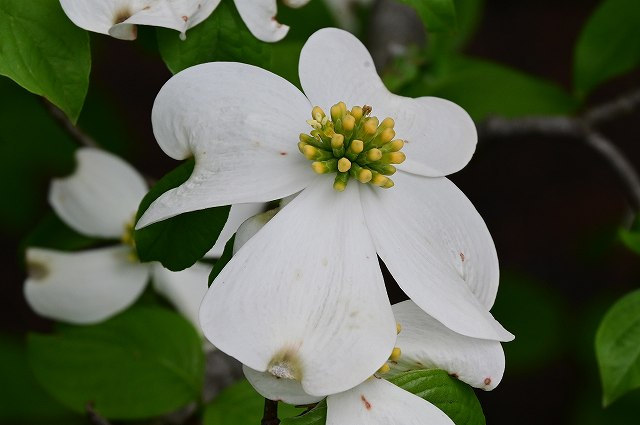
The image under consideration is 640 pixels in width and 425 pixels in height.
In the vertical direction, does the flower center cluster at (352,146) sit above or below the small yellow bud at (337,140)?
below

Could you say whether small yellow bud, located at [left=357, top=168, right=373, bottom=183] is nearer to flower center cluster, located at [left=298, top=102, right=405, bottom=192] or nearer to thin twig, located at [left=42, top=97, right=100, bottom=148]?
flower center cluster, located at [left=298, top=102, right=405, bottom=192]

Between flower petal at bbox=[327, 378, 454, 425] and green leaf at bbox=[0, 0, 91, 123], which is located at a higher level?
green leaf at bbox=[0, 0, 91, 123]

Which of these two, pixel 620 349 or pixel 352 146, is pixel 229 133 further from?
pixel 620 349

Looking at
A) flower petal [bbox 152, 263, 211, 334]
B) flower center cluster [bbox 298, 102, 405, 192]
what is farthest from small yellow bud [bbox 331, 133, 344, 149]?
flower petal [bbox 152, 263, 211, 334]

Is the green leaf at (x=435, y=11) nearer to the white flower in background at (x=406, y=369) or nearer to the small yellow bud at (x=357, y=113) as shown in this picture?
the small yellow bud at (x=357, y=113)

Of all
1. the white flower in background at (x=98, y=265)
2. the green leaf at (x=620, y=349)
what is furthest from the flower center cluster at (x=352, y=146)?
the white flower in background at (x=98, y=265)
